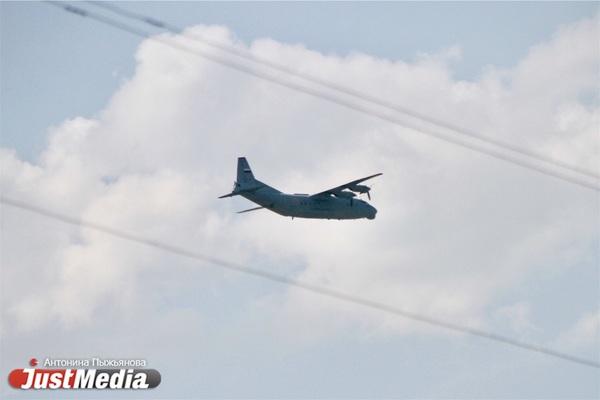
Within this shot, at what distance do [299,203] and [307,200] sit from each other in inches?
37.8

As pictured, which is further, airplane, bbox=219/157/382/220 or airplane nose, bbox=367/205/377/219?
airplane nose, bbox=367/205/377/219

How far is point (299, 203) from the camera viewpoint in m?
93.3

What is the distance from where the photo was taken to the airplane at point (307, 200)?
9319 centimetres

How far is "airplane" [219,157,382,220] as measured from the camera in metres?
93.2

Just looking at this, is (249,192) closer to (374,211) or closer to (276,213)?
(276,213)

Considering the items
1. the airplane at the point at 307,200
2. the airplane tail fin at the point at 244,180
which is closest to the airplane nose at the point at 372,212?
the airplane at the point at 307,200

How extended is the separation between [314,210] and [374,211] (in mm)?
8338

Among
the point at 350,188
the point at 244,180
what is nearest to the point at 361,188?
the point at 350,188

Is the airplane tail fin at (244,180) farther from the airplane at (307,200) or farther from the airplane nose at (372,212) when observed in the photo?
the airplane nose at (372,212)

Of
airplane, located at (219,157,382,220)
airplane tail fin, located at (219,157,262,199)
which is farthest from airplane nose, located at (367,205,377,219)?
airplane tail fin, located at (219,157,262,199)

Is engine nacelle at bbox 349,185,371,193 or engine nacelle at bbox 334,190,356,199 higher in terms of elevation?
engine nacelle at bbox 349,185,371,193
